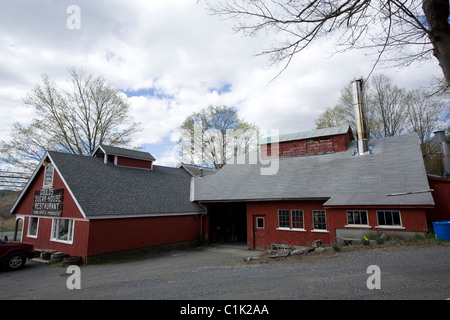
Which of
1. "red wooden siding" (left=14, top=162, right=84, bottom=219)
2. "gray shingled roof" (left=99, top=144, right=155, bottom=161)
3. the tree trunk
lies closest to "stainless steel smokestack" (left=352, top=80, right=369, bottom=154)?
the tree trunk

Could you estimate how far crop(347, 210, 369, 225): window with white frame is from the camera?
39.1 feet

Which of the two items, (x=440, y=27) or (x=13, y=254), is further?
(x=13, y=254)

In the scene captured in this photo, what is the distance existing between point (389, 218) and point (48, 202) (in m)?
18.6

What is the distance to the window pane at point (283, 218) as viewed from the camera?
15195 millimetres

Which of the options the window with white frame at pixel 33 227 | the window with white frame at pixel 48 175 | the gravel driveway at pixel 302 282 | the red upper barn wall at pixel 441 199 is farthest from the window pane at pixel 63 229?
the red upper barn wall at pixel 441 199

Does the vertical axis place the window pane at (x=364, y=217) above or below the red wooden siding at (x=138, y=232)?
above

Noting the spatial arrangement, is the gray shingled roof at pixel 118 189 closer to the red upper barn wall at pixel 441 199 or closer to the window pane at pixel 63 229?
the window pane at pixel 63 229

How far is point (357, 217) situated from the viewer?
12102 mm

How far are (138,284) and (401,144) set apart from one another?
55.9 ft

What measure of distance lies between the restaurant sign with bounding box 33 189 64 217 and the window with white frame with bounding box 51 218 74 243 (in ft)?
1.71

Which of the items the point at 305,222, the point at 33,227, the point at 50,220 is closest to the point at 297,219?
the point at 305,222

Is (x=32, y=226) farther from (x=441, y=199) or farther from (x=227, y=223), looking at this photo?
(x=441, y=199)

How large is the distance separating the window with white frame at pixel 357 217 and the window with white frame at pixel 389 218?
0.56m
